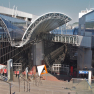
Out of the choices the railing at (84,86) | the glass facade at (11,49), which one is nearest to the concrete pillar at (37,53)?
the glass facade at (11,49)

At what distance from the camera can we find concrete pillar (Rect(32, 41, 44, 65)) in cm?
1867

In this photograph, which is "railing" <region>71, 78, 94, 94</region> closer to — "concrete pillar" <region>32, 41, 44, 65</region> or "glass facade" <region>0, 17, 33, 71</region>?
"glass facade" <region>0, 17, 33, 71</region>

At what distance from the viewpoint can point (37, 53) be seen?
18.9 m

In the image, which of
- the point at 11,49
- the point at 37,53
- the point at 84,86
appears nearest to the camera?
the point at 84,86

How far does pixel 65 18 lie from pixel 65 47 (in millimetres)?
13045

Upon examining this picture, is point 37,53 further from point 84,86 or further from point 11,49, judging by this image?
point 84,86

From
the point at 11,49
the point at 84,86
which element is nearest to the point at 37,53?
the point at 11,49

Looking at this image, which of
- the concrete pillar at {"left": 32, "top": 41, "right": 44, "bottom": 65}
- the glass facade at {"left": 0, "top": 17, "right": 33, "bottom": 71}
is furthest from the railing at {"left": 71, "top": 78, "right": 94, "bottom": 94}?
the concrete pillar at {"left": 32, "top": 41, "right": 44, "bottom": 65}

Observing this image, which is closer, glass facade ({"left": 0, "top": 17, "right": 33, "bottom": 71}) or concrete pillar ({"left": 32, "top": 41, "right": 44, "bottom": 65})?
glass facade ({"left": 0, "top": 17, "right": 33, "bottom": 71})

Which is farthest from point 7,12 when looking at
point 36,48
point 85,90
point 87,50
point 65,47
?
point 85,90

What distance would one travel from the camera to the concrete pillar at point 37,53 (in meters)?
18.7

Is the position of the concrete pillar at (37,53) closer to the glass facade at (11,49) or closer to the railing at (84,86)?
the glass facade at (11,49)

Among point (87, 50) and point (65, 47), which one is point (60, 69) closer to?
point (87, 50)

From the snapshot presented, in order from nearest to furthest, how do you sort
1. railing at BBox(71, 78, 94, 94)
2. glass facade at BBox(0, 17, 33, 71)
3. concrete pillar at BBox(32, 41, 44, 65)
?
railing at BBox(71, 78, 94, 94), glass facade at BBox(0, 17, 33, 71), concrete pillar at BBox(32, 41, 44, 65)
